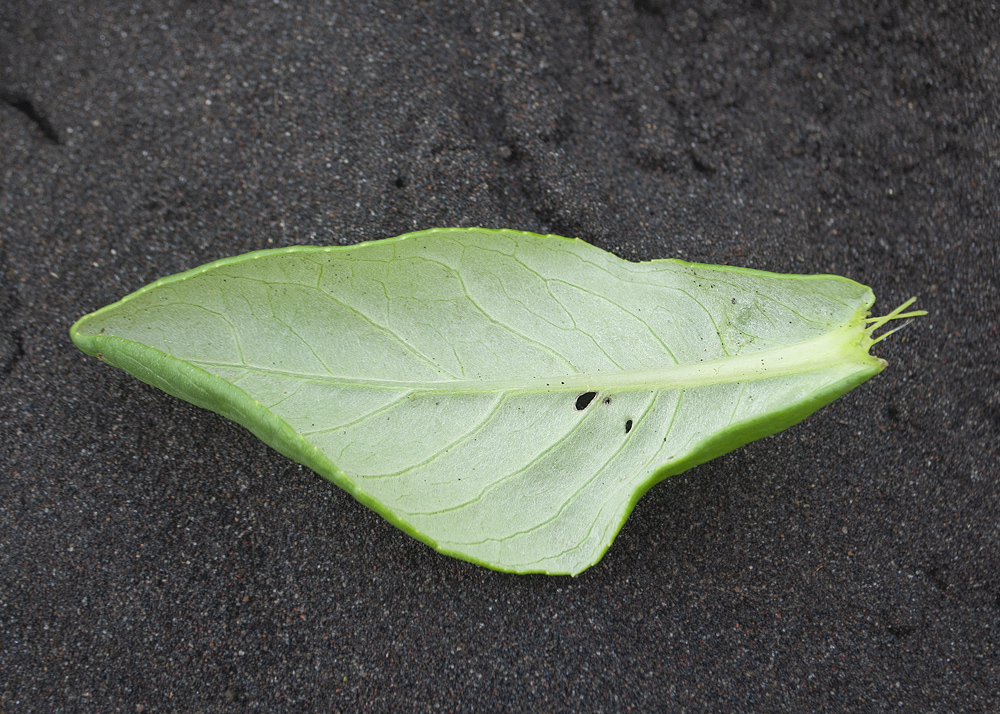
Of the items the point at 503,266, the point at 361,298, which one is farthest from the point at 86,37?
the point at 503,266

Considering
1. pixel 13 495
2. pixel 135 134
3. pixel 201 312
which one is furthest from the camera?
pixel 135 134

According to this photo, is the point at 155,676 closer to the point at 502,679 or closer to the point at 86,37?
the point at 502,679

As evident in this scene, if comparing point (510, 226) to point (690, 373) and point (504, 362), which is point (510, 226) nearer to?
point (504, 362)

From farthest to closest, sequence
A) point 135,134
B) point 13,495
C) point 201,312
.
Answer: point 135,134 → point 13,495 → point 201,312

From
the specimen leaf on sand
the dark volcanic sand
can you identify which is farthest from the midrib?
the dark volcanic sand

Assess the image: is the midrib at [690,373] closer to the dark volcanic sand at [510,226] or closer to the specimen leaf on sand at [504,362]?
the specimen leaf on sand at [504,362]

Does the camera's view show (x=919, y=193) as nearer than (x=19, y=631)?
No

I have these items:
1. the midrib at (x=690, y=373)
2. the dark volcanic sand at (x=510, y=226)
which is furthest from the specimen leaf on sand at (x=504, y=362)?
the dark volcanic sand at (x=510, y=226)
